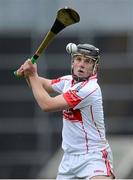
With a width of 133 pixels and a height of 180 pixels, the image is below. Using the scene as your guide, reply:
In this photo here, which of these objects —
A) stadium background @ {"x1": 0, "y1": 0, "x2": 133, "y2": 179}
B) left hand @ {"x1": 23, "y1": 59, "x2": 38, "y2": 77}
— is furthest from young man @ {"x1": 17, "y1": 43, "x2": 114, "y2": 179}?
stadium background @ {"x1": 0, "y1": 0, "x2": 133, "y2": 179}

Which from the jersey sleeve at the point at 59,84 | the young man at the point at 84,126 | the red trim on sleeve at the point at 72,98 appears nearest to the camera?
the red trim on sleeve at the point at 72,98

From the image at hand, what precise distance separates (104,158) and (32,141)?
10732 millimetres

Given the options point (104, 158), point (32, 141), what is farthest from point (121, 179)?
point (32, 141)

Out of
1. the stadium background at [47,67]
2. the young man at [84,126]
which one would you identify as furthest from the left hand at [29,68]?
the stadium background at [47,67]

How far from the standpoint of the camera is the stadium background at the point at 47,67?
64.9 ft

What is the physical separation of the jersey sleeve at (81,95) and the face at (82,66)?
106mm

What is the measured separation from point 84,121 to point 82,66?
48cm

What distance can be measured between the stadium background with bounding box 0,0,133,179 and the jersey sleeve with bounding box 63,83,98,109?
34.0 feet

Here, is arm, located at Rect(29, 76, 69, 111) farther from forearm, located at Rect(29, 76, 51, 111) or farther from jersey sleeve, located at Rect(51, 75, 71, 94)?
jersey sleeve, located at Rect(51, 75, 71, 94)

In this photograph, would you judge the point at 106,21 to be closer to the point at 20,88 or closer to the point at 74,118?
the point at 20,88

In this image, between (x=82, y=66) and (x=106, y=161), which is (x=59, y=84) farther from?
(x=106, y=161)

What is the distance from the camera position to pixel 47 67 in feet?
65.3

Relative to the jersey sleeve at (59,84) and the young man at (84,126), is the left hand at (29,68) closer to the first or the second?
the young man at (84,126)

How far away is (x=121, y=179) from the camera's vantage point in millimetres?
13789
